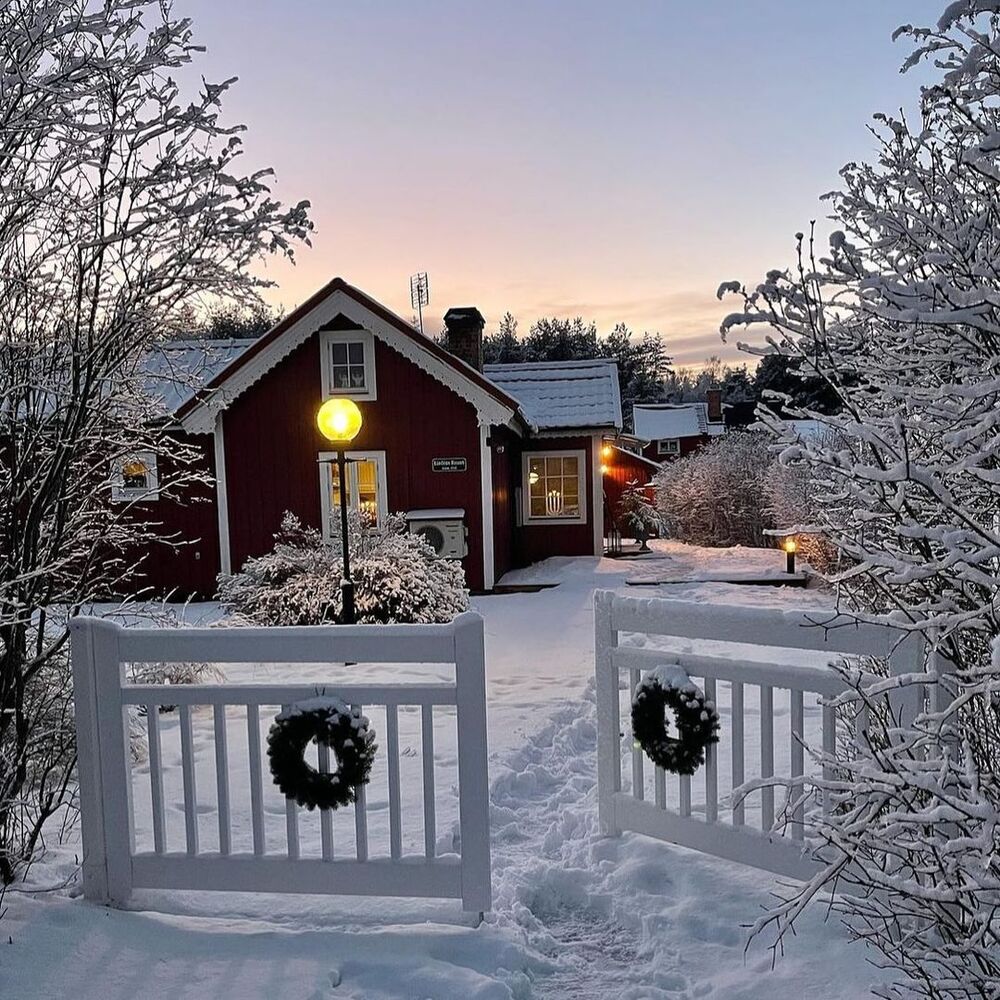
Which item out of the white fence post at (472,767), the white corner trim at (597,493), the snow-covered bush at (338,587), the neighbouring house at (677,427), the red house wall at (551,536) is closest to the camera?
the white fence post at (472,767)

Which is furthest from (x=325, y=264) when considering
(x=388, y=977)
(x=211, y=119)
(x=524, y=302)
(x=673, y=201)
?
(x=524, y=302)

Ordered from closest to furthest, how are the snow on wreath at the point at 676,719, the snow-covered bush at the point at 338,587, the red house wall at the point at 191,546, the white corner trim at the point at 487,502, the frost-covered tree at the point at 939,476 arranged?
the frost-covered tree at the point at 939,476, the snow on wreath at the point at 676,719, the snow-covered bush at the point at 338,587, the white corner trim at the point at 487,502, the red house wall at the point at 191,546

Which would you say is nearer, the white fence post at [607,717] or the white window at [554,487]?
the white fence post at [607,717]

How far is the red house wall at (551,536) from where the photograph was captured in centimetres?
1534

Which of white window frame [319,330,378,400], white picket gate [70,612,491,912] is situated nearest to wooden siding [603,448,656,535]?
white window frame [319,330,378,400]

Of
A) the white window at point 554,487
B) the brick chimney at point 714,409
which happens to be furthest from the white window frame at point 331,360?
the brick chimney at point 714,409

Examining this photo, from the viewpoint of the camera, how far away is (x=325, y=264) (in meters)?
21.0

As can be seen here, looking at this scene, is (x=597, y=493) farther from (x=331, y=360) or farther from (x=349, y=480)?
(x=331, y=360)

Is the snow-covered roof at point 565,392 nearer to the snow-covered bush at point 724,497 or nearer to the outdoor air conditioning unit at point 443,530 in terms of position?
the outdoor air conditioning unit at point 443,530

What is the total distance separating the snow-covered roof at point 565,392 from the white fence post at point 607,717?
35.7 feet

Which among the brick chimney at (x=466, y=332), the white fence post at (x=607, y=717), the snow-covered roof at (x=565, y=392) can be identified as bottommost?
the white fence post at (x=607, y=717)

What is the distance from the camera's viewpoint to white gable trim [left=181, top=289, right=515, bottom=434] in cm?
1227

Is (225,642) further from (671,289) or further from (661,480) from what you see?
(671,289)

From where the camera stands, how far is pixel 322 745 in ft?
9.61
